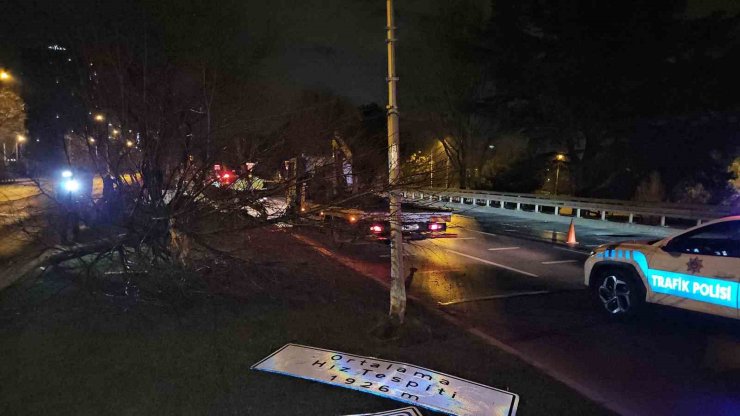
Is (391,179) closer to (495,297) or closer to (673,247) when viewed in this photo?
(673,247)

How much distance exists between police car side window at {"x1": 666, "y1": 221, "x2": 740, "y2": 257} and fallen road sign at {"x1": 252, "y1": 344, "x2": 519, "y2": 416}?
3.08 m

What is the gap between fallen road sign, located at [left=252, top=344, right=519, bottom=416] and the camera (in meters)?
4.35

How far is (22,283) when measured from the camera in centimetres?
761

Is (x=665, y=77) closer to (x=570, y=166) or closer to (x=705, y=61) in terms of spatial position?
(x=705, y=61)

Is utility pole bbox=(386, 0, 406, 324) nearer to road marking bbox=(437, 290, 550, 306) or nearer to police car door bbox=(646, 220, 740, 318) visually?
road marking bbox=(437, 290, 550, 306)

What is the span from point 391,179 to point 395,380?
6.95 ft

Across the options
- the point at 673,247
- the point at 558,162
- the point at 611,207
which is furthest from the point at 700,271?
the point at 558,162

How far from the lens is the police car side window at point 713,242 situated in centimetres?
597

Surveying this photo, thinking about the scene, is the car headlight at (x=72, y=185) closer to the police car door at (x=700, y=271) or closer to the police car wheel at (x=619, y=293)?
the police car wheel at (x=619, y=293)

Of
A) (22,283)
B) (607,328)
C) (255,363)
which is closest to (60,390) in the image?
(255,363)

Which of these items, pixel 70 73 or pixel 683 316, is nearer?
pixel 683 316

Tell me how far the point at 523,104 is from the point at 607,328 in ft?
97.6

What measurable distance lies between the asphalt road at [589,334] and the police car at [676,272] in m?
0.20

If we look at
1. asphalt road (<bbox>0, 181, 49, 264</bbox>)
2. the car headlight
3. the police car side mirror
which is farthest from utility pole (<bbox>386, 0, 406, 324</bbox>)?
asphalt road (<bbox>0, 181, 49, 264</bbox>)
